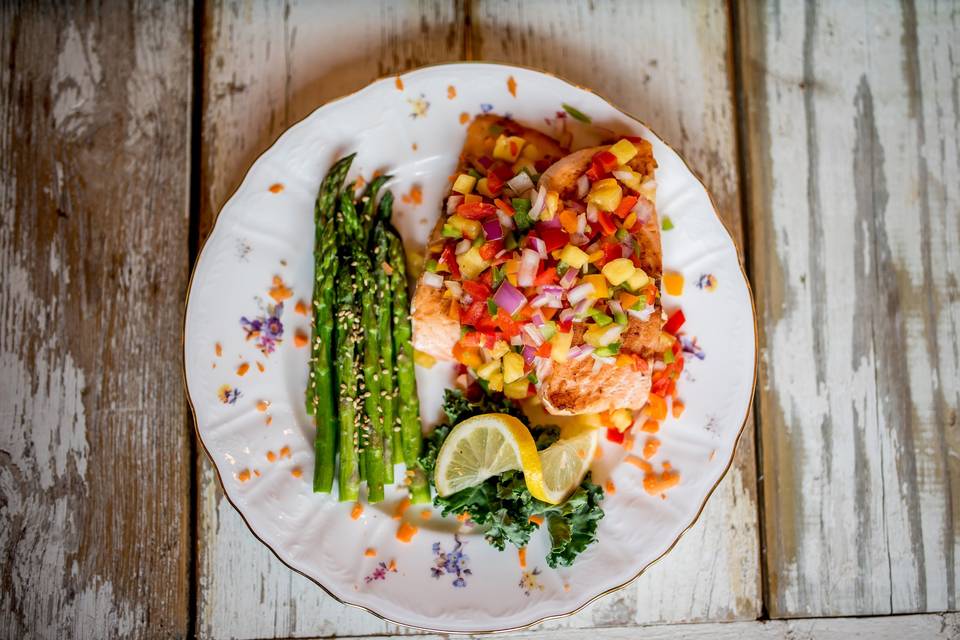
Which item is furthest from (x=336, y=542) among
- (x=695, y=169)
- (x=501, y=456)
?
(x=695, y=169)

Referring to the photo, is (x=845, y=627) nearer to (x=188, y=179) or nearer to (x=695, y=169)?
(x=695, y=169)

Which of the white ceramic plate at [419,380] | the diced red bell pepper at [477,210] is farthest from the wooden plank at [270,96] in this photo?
the diced red bell pepper at [477,210]

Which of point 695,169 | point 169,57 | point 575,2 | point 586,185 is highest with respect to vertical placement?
point 575,2

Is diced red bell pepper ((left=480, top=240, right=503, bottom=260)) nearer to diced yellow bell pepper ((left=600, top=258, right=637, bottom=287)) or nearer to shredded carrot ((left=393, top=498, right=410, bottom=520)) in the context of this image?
diced yellow bell pepper ((left=600, top=258, right=637, bottom=287))

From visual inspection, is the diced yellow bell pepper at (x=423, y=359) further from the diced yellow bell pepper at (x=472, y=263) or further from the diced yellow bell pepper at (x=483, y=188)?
the diced yellow bell pepper at (x=483, y=188)

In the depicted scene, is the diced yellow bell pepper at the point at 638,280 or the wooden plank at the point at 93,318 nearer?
the diced yellow bell pepper at the point at 638,280

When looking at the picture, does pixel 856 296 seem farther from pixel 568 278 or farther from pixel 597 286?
pixel 568 278

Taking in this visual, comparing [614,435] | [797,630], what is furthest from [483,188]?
[797,630]
